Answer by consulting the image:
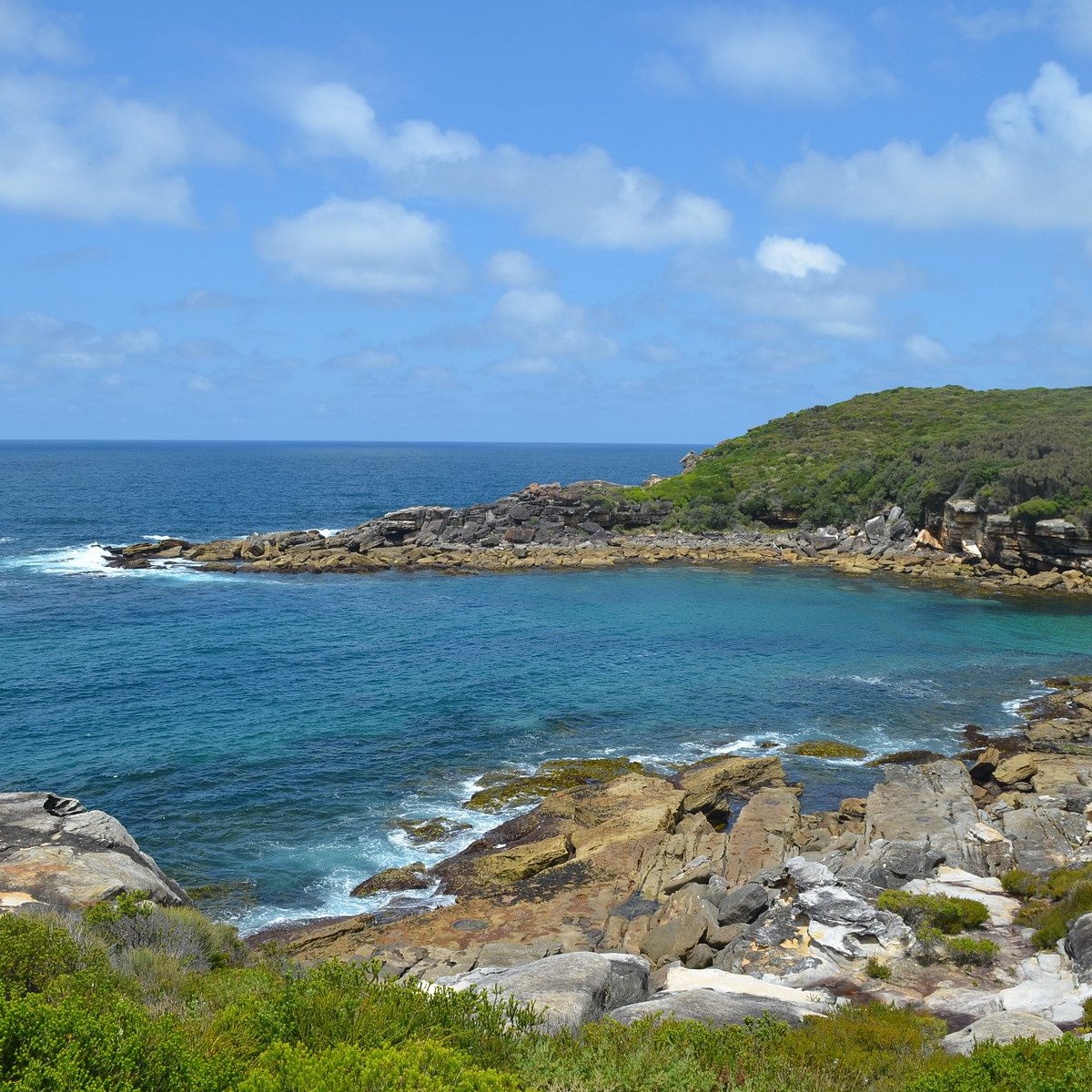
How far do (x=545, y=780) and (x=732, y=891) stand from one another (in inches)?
463

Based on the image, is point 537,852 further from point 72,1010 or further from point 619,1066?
point 72,1010

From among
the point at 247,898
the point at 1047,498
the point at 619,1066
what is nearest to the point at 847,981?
the point at 619,1066

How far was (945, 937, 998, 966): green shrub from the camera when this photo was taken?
16844 mm

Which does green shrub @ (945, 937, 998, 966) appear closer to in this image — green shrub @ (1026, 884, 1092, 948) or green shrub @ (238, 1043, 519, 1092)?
green shrub @ (1026, 884, 1092, 948)

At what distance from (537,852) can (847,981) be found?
11401mm

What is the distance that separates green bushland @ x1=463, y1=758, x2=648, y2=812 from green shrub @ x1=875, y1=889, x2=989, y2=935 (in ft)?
45.9

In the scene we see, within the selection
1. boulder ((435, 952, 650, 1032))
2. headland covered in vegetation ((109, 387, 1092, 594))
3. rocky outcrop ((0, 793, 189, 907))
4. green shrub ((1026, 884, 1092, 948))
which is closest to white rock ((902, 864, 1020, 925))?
green shrub ((1026, 884, 1092, 948))

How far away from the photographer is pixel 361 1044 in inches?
416

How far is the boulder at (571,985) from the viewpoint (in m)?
13.2

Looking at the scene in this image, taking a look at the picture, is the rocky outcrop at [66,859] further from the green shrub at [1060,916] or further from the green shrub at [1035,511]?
the green shrub at [1035,511]

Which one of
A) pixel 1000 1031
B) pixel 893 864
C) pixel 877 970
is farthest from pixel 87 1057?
pixel 893 864

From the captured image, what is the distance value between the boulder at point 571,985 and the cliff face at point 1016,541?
62.8 meters

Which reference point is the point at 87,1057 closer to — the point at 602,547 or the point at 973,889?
the point at 973,889

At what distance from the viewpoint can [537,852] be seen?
2622 centimetres
